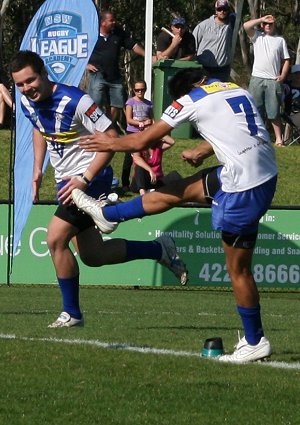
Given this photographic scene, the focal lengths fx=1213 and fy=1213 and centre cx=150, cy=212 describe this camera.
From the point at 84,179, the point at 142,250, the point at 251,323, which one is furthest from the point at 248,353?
the point at 142,250

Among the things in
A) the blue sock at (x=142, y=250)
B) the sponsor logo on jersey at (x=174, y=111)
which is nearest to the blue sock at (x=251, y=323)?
the sponsor logo on jersey at (x=174, y=111)

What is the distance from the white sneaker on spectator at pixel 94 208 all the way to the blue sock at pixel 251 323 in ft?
4.19

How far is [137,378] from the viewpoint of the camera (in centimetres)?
721

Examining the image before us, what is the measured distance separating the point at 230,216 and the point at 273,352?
1.32 m

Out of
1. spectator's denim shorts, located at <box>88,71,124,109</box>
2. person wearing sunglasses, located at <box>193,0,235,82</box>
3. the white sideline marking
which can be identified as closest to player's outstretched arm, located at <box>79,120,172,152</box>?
the white sideline marking

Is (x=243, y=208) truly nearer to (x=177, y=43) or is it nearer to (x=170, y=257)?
(x=170, y=257)

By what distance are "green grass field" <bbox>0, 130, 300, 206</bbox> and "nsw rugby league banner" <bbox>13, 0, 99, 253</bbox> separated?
6.67 meters

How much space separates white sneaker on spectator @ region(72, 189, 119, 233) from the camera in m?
8.93

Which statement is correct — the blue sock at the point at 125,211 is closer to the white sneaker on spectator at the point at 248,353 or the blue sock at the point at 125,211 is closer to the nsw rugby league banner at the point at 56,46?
the white sneaker on spectator at the point at 248,353

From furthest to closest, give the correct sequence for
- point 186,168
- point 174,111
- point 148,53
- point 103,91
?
point 186,168
point 148,53
point 103,91
point 174,111

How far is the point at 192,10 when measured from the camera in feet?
167

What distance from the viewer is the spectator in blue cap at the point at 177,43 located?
2278 centimetres

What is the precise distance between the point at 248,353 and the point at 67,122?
8.44ft

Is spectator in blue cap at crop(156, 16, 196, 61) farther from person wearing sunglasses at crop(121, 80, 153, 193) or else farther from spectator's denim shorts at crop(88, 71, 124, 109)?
person wearing sunglasses at crop(121, 80, 153, 193)
